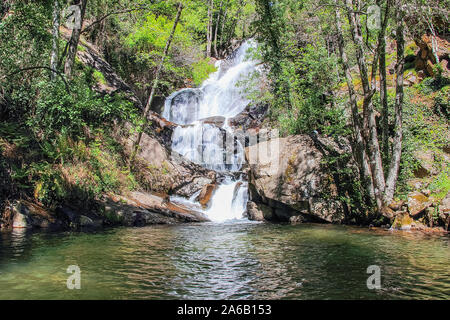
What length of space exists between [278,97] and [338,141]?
4.37 metres

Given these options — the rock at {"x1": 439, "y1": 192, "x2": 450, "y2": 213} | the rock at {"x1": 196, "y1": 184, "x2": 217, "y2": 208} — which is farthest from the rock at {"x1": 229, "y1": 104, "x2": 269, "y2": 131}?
the rock at {"x1": 439, "y1": 192, "x2": 450, "y2": 213}

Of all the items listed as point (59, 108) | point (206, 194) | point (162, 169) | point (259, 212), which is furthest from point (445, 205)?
point (59, 108)

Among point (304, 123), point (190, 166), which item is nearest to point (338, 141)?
point (304, 123)

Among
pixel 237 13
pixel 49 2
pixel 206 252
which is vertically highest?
pixel 237 13

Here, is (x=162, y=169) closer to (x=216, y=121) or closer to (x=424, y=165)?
(x=216, y=121)

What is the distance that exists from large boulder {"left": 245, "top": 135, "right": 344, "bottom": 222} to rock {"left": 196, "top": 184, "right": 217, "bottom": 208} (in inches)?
93.0

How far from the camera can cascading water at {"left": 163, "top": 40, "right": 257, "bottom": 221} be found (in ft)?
54.7

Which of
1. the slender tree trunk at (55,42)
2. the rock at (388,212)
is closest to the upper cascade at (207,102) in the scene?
the slender tree trunk at (55,42)

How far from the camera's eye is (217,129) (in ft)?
75.4

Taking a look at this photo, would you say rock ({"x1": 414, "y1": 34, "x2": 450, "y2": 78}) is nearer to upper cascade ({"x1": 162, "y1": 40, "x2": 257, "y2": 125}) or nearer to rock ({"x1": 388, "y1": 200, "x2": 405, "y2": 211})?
rock ({"x1": 388, "y1": 200, "x2": 405, "y2": 211})

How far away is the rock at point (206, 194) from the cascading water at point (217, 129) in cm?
24

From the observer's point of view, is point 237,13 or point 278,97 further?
point 237,13
